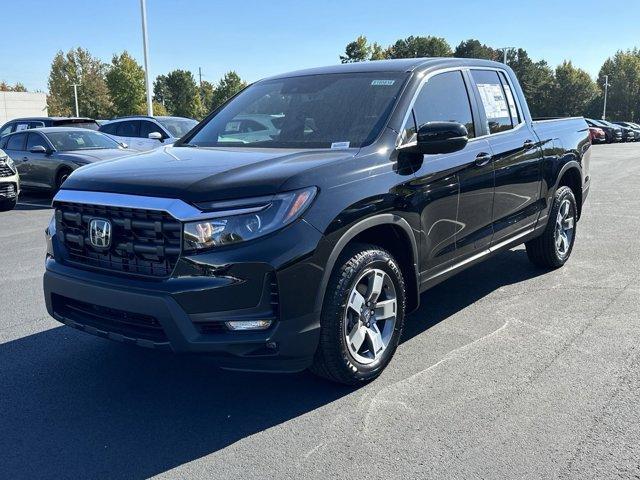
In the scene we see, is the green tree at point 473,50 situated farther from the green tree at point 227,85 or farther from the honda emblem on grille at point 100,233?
the honda emblem on grille at point 100,233

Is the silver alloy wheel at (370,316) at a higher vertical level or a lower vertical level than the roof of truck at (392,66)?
lower

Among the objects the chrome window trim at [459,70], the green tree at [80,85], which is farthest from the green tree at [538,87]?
the chrome window trim at [459,70]

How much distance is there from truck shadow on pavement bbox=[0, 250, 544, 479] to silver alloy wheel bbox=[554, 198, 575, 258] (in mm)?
2237

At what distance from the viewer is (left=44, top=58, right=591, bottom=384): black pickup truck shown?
3025mm

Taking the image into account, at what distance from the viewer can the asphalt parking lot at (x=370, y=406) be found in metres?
2.88

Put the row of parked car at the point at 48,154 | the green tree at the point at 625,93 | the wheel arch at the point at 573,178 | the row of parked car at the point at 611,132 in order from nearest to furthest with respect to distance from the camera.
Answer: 1. the wheel arch at the point at 573,178
2. the row of parked car at the point at 48,154
3. the row of parked car at the point at 611,132
4. the green tree at the point at 625,93

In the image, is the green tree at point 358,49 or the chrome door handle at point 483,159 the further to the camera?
the green tree at point 358,49

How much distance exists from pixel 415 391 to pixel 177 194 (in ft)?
5.66

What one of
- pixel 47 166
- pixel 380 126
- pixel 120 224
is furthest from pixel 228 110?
pixel 47 166

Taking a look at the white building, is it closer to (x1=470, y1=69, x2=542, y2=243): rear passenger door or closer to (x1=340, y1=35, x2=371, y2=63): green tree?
(x1=340, y1=35, x2=371, y2=63): green tree

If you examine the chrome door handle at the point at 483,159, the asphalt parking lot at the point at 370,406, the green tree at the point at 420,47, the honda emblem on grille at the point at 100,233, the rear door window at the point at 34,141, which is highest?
the green tree at the point at 420,47

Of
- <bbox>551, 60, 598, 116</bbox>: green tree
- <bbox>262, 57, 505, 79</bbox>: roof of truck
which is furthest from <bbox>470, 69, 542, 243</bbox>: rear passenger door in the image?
<bbox>551, 60, 598, 116</bbox>: green tree

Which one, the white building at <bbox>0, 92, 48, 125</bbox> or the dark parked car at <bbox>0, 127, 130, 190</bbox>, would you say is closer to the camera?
the dark parked car at <bbox>0, 127, 130, 190</bbox>

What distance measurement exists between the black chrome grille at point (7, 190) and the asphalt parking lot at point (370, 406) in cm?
657
